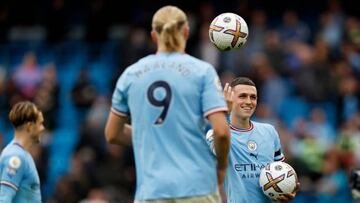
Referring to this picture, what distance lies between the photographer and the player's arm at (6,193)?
8.20 m

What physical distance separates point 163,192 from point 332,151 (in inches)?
386

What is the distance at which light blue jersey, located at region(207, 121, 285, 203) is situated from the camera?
29.1 feet

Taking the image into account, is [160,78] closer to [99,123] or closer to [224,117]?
[224,117]

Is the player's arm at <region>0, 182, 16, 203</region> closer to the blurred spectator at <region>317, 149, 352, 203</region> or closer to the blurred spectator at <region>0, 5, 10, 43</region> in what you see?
the blurred spectator at <region>317, 149, 352, 203</region>

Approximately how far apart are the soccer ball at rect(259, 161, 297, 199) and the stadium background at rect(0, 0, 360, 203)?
6918 mm

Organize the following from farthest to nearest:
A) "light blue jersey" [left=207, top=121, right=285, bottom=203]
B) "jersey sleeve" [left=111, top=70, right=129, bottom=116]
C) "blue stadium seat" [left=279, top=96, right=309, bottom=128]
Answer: "blue stadium seat" [left=279, top=96, right=309, bottom=128] < "light blue jersey" [left=207, top=121, right=285, bottom=203] < "jersey sleeve" [left=111, top=70, right=129, bottom=116]

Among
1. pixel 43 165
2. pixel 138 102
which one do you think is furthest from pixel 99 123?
pixel 138 102

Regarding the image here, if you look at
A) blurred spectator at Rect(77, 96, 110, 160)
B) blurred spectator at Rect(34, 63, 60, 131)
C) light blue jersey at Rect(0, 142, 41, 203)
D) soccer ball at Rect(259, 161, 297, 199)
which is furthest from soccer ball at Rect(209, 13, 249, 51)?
blurred spectator at Rect(34, 63, 60, 131)

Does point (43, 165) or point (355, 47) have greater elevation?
point (355, 47)

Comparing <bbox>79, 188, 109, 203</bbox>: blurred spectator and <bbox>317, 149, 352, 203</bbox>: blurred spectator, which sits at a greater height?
<bbox>317, 149, 352, 203</bbox>: blurred spectator

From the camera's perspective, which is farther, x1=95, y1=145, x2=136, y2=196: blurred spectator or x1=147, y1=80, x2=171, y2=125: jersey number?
x1=95, y1=145, x2=136, y2=196: blurred spectator

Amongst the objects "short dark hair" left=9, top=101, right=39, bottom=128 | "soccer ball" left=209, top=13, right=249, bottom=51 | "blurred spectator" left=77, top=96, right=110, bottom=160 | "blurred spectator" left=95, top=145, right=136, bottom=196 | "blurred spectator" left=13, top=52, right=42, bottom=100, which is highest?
"soccer ball" left=209, top=13, right=249, bottom=51

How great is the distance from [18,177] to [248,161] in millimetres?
1993

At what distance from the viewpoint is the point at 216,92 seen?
701cm
